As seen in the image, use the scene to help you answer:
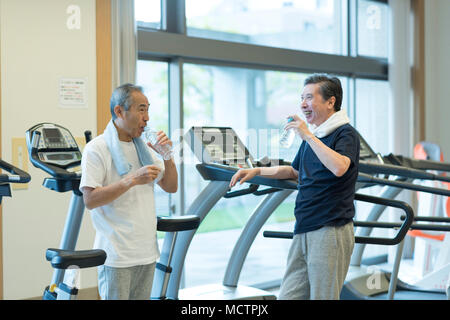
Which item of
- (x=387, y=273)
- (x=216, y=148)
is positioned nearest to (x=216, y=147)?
(x=216, y=148)

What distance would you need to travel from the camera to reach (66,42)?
3.65 metres

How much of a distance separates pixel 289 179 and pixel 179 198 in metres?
1.94

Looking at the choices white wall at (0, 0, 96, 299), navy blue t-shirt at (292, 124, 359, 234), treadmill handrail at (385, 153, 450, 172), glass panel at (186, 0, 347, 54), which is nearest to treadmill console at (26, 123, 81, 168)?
white wall at (0, 0, 96, 299)

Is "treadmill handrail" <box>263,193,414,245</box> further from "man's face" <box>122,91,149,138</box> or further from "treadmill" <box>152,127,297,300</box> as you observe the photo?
"man's face" <box>122,91,149,138</box>

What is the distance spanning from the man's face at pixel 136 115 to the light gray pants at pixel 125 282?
0.56 m

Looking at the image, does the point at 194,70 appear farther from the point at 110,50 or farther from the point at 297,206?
the point at 297,206

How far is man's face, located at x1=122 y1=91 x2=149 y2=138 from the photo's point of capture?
2.24 metres

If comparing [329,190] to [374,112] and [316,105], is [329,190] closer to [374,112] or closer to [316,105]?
[316,105]

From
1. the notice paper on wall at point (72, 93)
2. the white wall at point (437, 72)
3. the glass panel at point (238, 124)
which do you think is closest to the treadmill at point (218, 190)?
the notice paper on wall at point (72, 93)

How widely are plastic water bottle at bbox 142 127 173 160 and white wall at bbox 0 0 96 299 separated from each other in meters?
→ 1.52

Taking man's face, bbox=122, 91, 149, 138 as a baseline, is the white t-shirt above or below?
below

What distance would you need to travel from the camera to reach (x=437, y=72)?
6.37m

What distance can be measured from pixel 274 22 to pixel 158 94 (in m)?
1.79

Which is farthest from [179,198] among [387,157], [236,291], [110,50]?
[387,157]
